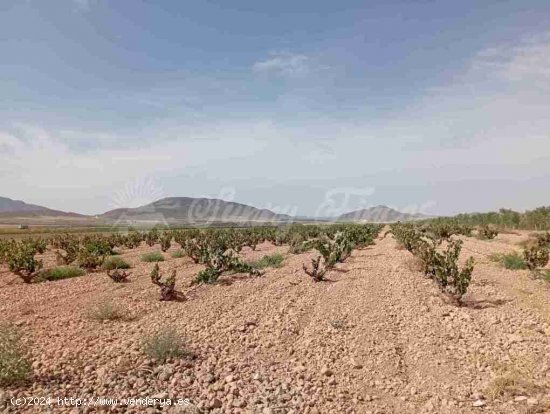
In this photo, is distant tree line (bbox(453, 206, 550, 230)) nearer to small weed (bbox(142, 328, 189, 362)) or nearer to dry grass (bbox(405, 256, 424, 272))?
dry grass (bbox(405, 256, 424, 272))

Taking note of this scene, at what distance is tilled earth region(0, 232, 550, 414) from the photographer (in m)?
5.34

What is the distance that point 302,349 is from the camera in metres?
7.13

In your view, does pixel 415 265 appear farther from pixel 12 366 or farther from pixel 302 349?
pixel 12 366

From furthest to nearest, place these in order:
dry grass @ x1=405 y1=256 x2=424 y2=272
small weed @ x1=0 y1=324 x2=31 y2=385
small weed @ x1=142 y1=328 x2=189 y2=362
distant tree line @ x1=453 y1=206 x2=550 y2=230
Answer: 1. distant tree line @ x1=453 y1=206 x2=550 y2=230
2. dry grass @ x1=405 y1=256 x2=424 y2=272
3. small weed @ x1=142 y1=328 x2=189 y2=362
4. small weed @ x1=0 y1=324 x2=31 y2=385

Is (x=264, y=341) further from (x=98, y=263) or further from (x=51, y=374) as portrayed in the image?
(x=98, y=263)

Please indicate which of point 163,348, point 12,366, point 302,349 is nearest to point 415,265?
point 302,349

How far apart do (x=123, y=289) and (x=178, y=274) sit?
314cm

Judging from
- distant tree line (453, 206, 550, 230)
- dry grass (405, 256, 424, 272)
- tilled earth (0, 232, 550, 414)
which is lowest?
tilled earth (0, 232, 550, 414)

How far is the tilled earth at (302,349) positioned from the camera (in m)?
5.34

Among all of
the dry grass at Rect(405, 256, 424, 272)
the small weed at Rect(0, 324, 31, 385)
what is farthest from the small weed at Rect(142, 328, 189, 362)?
the dry grass at Rect(405, 256, 424, 272)

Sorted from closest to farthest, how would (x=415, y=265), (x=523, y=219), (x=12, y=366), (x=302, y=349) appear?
(x=12, y=366), (x=302, y=349), (x=415, y=265), (x=523, y=219)

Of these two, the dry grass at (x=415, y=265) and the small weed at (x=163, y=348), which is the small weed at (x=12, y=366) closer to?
the small weed at (x=163, y=348)

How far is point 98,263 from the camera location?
17016mm

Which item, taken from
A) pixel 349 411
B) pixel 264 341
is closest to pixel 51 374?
pixel 264 341
